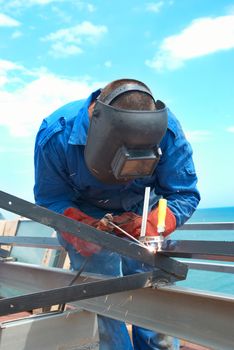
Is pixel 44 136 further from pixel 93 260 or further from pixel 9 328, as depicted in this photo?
pixel 9 328

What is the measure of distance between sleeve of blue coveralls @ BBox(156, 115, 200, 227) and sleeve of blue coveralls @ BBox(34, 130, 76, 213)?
474 mm

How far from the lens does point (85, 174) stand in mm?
2211

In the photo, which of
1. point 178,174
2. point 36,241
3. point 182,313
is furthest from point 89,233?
point 36,241

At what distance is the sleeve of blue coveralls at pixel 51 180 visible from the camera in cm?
220

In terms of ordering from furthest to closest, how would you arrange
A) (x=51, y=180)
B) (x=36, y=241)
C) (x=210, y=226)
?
(x=210, y=226) → (x=36, y=241) → (x=51, y=180)

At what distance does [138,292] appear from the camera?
1.78m

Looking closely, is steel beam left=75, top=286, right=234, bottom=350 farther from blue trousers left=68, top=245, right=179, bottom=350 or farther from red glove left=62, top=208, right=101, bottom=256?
blue trousers left=68, top=245, right=179, bottom=350

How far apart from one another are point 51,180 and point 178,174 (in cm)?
Result: 63

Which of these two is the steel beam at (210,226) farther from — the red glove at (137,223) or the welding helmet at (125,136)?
the welding helmet at (125,136)

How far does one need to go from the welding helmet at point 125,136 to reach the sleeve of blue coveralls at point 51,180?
18.1 inches

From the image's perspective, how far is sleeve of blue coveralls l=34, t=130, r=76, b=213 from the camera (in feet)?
7.23

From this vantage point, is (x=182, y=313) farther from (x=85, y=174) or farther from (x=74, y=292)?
(x=85, y=174)

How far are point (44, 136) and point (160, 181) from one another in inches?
23.9

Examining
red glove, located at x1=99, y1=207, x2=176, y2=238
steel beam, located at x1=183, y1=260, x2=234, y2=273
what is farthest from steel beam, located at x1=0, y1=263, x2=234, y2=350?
steel beam, located at x1=183, y1=260, x2=234, y2=273
